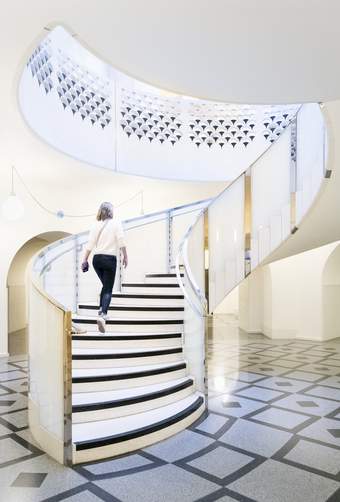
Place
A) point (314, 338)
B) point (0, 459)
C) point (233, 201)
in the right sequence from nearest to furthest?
point (0, 459) → point (233, 201) → point (314, 338)

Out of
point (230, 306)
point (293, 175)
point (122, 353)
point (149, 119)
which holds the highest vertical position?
point (149, 119)

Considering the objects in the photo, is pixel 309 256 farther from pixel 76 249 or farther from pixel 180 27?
pixel 180 27

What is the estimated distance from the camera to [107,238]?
15.9ft

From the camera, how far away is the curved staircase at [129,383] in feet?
11.7

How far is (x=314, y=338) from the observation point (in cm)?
1069

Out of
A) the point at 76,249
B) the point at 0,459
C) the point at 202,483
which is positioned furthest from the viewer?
the point at 76,249

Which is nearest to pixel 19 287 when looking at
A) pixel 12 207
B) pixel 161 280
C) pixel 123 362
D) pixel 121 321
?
pixel 12 207

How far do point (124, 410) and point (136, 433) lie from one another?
0.37 meters

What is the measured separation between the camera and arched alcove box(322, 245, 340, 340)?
10.6m

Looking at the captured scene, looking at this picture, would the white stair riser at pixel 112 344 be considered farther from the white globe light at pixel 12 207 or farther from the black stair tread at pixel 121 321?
the white globe light at pixel 12 207

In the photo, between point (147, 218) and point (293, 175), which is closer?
point (293, 175)

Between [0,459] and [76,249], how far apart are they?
3.63 metres

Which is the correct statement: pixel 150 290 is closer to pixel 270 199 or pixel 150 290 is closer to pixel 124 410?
pixel 270 199

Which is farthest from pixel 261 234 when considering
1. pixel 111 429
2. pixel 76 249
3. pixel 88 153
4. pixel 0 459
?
pixel 0 459
